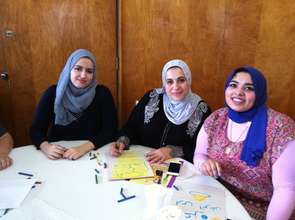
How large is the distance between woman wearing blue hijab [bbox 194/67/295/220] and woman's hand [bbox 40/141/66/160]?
0.71m

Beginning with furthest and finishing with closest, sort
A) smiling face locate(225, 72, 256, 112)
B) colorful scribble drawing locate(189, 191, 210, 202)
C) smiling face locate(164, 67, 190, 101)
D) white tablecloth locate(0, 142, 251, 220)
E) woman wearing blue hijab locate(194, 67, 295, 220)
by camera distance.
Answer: smiling face locate(164, 67, 190, 101), smiling face locate(225, 72, 256, 112), woman wearing blue hijab locate(194, 67, 295, 220), colorful scribble drawing locate(189, 191, 210, 202), white tablecloth locate(0, 142, 251, 220)

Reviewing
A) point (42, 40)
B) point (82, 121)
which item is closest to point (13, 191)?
point (82, 121)

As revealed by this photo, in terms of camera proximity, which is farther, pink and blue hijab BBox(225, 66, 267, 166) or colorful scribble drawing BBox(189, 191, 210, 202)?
pink and blue hijab BBox(225, 66, 267, 166)

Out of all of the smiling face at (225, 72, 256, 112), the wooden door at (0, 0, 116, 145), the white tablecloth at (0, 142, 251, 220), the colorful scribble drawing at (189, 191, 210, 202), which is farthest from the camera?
the wooden door at (0, 0, 116, 145)

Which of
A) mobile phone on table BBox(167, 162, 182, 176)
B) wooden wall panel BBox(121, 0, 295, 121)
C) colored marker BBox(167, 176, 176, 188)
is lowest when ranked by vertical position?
colored marker BBox(167, 176, 176, 188)

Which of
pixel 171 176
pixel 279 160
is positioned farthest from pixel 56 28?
pixel 279 160

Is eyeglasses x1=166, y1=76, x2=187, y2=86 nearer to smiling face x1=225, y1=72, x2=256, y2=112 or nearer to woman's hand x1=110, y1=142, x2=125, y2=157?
smiling face x1=225, y1=72, x2=256, y2=112

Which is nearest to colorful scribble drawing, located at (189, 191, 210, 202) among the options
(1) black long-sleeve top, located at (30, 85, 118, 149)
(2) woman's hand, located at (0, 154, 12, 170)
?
(1) black long-sleeve top, located at (30, 85, 118, 149)

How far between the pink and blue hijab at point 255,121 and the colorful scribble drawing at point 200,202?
0.26 metres

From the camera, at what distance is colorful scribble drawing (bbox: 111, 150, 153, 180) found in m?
1.29

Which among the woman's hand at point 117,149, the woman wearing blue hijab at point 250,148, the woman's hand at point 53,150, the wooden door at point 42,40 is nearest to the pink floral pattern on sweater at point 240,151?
the woman wearing blue hijab at point 250,148

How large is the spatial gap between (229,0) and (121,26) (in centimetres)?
98

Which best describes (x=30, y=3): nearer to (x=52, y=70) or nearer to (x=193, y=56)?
(x=52, y=70)

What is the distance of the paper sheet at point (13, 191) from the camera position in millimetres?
1073
